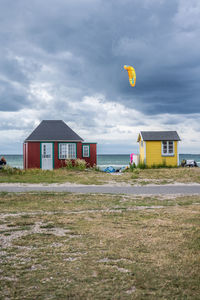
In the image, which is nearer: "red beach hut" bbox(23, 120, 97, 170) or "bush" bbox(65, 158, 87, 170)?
"bush" bbox(65, 158, 87, 170)

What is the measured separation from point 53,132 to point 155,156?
1005cm

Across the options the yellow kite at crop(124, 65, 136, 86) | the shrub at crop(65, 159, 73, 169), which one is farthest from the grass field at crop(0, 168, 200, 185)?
the yellow kite at crop(124, 65, 136, 86)

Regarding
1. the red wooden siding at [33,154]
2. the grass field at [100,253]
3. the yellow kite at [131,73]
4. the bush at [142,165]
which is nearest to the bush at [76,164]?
the red wooden siding at [33,154]

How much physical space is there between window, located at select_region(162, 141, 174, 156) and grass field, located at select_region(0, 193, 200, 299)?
20739 millimetres

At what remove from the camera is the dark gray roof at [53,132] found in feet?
94.8

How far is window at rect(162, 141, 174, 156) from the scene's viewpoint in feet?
98.9

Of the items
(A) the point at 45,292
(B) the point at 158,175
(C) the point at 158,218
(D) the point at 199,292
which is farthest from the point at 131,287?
(B) the point at 158,175

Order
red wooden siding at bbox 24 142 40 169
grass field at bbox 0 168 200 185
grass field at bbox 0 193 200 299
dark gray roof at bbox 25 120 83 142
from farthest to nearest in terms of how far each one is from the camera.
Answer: dark gray roof at bbox 25 120 83 142, red wooden siding at bbox 24 142 40 169, grass field at bbox 0 168 200 185, grass field at bbox 0 193 200 299

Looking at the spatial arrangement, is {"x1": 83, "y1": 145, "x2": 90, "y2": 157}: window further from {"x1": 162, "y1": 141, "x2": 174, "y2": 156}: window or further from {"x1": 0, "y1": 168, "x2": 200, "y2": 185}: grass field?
{"x1": 162, "y1": 141, "x2": 174, "y2": 156}: window

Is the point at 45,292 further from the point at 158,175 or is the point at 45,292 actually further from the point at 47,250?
the point at 158,175

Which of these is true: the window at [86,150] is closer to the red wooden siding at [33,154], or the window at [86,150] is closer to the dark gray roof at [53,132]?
the dark gray roof at [53,132]

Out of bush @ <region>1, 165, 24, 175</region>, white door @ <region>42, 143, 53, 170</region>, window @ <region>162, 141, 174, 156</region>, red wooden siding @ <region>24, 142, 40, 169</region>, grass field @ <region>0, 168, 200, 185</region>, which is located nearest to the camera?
grass field @ <region>0, 168, 200, 185</region>

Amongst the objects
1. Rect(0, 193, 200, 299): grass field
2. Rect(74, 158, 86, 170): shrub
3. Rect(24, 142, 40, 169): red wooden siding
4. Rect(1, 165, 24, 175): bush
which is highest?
Rect(24, 142, 40, 169): red wooden siding

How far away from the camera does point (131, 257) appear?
4906 mm
